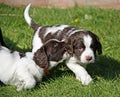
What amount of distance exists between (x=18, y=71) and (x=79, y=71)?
29.7 inches

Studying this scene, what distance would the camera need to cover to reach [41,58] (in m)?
5.49

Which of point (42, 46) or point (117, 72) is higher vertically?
→ point (42, 46)

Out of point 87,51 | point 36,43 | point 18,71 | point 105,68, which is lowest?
point 105,68

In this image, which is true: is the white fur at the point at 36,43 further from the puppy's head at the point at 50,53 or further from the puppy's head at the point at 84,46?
the puppy's head at the point at 84,46

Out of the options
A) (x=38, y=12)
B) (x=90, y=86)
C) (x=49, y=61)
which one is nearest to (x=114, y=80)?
(x=90, y=86)

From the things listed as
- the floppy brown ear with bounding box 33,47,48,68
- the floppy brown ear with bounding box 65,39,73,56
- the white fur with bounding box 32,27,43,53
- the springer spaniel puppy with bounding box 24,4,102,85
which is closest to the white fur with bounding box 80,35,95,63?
the springer spaniel puppy with bounding box 24,4,102,85

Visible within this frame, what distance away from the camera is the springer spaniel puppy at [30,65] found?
5.45 metres

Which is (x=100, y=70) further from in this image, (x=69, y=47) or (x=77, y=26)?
(x=77, y=26)

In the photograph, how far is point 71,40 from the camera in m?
5.51

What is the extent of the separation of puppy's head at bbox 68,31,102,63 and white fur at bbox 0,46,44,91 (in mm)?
520

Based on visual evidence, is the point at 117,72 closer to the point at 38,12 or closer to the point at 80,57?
the point at 80,57

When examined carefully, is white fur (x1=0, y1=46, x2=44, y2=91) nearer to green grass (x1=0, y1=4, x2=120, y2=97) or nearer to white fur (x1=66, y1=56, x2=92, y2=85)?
green grass (x1=0, y1=4, x2=120, y2=97)

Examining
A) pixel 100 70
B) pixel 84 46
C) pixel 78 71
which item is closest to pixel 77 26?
pixel 100 70

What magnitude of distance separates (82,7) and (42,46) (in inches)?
178
